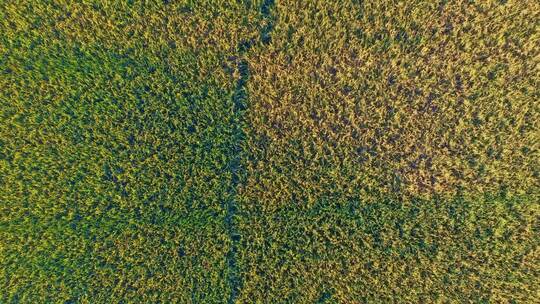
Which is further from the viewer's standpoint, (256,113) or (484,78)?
(256,113)

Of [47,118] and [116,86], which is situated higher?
[116,86]

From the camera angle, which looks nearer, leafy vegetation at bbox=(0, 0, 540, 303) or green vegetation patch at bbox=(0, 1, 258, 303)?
leafy vegetation at bbox=(0, 0, 540, 303)

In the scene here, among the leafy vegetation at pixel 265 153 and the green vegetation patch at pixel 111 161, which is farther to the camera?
the green vegetation patch at pixel 111 161

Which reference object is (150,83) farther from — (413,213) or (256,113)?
(413,213)

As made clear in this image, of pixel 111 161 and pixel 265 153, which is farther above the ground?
pixel 265 153

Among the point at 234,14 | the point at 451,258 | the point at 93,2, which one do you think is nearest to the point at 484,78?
the point at 451,258

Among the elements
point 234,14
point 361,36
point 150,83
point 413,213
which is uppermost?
point 361,36
